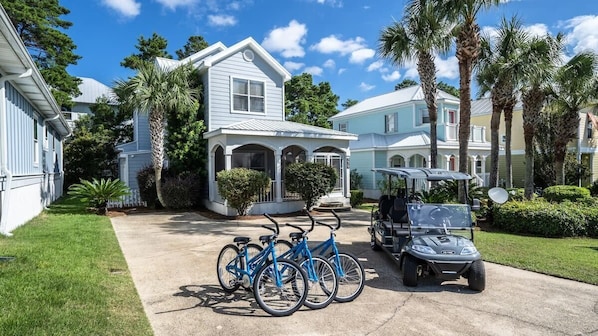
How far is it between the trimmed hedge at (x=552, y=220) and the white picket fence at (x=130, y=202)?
49.9 feet

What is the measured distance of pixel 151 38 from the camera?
99.0ft

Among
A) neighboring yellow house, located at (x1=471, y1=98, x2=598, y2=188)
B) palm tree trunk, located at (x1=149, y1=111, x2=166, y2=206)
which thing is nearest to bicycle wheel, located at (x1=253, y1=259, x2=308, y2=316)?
palm tree trunk, located at (x1=149, y1=111, x2=166, y2=206)

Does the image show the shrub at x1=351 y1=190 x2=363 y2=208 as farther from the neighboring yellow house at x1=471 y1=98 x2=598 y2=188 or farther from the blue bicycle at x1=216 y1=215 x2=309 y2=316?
the neighboring yellow house at x1=471 y1=98 x2=598 y2=188

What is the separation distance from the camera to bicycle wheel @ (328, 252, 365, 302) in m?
5.23

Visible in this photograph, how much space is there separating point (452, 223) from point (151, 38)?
30432mm

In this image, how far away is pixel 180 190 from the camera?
15.5 m

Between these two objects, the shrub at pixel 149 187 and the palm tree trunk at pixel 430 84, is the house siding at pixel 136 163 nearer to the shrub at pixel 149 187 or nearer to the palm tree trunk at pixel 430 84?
the shrub at pixel 149 187

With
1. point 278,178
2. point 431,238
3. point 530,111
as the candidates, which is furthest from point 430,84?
point 431,238

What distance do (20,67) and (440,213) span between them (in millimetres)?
9911

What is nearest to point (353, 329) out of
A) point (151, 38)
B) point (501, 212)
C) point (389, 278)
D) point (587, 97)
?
point (389, 278)

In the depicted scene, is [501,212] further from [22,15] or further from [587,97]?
[22,15]

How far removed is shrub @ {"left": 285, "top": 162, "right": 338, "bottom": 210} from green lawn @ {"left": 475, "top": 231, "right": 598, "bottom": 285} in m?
5.71

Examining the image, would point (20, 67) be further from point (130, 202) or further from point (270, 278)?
point (130, 202)

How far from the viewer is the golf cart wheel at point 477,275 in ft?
18.1
